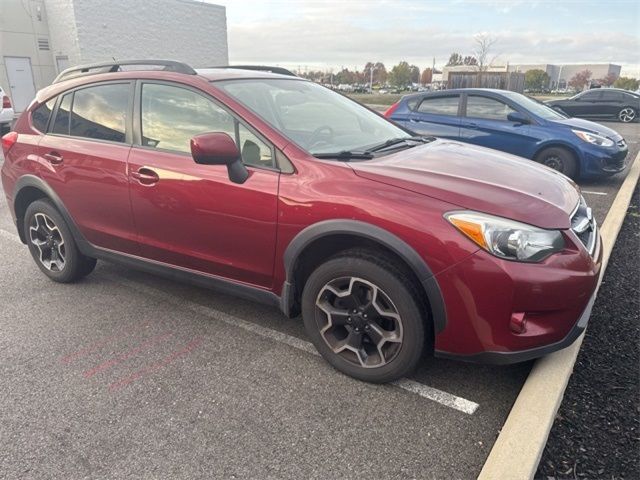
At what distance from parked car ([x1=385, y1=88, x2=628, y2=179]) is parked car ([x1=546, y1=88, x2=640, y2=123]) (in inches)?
488

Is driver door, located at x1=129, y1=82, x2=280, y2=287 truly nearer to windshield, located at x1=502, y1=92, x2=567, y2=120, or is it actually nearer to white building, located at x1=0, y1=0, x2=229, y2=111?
windshield, located at x1=502, y1=92, x2=567, y2=120

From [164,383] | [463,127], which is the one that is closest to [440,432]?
[164,383]

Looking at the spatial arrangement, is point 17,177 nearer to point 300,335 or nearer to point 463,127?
point 300,335

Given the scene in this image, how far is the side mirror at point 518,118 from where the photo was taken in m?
7.80

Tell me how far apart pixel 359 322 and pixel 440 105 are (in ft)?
21.5

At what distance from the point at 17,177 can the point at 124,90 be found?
1.40 metres

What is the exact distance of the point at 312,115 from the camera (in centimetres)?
345

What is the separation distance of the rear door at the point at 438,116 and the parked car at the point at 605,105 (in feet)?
41.0

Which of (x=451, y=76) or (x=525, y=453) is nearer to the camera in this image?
(x=525, y=453)

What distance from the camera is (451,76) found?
2453 centimetres

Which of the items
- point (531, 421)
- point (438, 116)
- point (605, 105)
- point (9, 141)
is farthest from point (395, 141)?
point (605, 105)

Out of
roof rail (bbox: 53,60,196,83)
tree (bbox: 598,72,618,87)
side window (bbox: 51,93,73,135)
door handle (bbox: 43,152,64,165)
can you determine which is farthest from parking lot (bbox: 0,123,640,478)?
tree (bbox: 598,72,618,87)

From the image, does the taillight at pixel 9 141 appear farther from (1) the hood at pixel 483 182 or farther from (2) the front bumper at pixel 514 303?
(2) the front bumper at pixel 514 303

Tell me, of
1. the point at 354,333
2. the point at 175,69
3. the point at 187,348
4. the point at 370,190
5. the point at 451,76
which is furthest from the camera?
the point at 451,76
